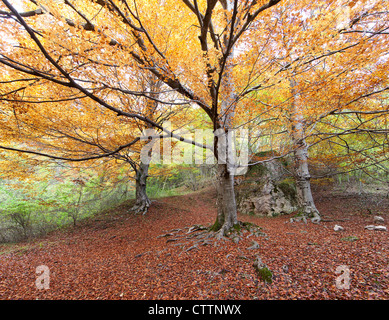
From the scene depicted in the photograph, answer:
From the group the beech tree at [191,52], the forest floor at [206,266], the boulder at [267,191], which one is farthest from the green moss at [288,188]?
the beech tree at [191,52]

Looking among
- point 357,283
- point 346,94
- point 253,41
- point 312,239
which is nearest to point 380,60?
point 346,94

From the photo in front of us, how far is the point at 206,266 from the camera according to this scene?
10.1ft

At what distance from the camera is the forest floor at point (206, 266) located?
7.44ft

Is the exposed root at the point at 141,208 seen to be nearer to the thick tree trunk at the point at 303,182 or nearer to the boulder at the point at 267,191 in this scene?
the boulder at the point at 267,191

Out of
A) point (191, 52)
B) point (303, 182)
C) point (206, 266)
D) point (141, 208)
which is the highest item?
point (191, 52)

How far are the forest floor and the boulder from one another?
2075 mm

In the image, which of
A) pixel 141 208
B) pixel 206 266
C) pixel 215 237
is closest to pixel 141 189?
pixel 141 208

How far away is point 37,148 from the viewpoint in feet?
19.3

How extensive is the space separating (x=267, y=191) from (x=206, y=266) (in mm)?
6279

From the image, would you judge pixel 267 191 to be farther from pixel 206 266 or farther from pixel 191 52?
pixel 191 52
